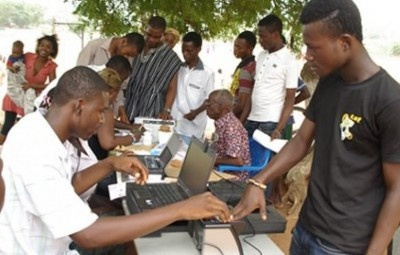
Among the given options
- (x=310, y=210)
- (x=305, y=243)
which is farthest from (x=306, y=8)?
(x=305, y=243)

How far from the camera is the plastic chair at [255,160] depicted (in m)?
3.03

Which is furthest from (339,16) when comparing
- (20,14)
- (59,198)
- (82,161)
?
(20,14)

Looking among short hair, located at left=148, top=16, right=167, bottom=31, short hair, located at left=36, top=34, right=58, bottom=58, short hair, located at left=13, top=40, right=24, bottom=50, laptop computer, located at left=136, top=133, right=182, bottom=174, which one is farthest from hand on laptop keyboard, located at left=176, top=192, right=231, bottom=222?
short hair, located at left=13, top=40, right=24, bottom=50

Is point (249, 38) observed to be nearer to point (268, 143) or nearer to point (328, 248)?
point (268, 143)

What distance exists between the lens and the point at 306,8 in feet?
4.16

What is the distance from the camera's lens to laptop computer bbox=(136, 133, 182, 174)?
8.09 feet

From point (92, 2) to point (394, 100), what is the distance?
3.94 metres

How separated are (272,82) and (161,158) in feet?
4.51

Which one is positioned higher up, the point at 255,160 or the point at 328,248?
the point at 328,248

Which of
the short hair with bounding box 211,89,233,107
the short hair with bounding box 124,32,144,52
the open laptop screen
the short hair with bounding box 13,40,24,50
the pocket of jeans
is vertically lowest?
the pocket of jeans

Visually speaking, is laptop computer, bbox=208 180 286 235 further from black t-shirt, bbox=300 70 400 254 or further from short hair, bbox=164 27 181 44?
short hair, bbox=164 27 181 44

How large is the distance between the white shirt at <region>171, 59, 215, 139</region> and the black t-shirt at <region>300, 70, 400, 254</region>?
256 cm

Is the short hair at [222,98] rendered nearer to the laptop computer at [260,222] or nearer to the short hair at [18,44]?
the laptop computer at [260,222]

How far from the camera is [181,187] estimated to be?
1978mm
